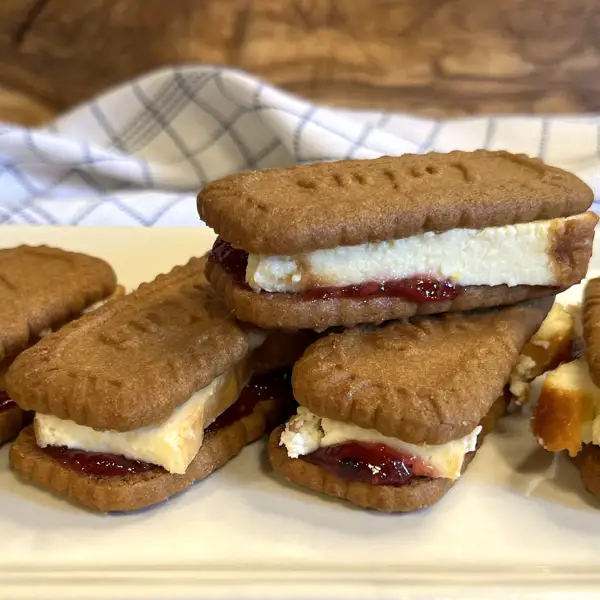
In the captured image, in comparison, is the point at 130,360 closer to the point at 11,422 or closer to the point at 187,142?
the point at 11,422

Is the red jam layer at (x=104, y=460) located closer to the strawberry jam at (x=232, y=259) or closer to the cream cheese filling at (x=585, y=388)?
the strawberry jam at (x=232, y=259)

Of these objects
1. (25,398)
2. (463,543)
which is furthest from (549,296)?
(25,398)

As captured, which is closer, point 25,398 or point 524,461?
point 25,398

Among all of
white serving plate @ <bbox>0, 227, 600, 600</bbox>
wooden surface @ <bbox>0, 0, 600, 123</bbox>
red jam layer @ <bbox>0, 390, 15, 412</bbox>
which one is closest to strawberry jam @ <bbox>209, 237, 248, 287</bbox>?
white serving plate @ <bbox>0, 227, 600, 600</bbox>

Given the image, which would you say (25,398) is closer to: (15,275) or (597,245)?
(15,275)

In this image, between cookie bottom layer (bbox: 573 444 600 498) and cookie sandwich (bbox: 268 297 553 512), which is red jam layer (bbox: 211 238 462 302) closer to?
cookie sandwich (bbox: 268 297 553 512)

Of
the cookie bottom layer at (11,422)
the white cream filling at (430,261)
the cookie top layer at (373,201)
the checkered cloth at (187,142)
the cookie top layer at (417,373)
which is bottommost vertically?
the checkered cloth at (187,142)

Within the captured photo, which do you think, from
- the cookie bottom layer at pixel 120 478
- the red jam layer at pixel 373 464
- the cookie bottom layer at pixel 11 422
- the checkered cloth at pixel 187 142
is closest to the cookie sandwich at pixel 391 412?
the red jam layer at pixel 373 464
